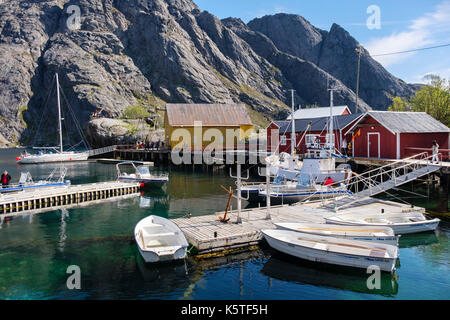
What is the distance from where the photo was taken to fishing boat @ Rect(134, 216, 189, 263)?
14.8 m

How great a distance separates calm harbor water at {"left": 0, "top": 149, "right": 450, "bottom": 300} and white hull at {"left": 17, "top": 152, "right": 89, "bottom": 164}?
167ft

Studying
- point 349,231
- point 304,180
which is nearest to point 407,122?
point 304,180

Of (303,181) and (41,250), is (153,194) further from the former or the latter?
(41,250)

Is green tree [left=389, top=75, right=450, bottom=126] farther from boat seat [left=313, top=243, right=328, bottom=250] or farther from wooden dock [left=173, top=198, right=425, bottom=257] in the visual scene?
boat seat [left=313, top=243, right=328, bottom=250]

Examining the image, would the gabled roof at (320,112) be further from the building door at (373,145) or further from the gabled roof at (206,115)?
the building door at (373,145)

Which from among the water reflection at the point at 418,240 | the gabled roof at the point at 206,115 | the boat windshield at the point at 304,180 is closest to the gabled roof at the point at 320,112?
the gabled roof at the point at 206,115

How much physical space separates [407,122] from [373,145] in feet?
12.9

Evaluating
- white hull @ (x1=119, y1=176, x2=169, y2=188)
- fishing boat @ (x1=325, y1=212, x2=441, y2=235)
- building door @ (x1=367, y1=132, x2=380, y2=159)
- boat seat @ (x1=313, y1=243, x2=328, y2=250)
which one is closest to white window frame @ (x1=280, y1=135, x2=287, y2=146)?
building door @ (x1=367, y1=132, x2=380, y2=159)

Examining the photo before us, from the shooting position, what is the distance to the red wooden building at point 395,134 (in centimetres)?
3372

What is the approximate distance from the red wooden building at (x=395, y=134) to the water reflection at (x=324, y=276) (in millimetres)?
21854

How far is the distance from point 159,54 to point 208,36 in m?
35.7

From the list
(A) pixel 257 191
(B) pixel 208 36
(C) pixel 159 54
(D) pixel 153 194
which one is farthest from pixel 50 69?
(A) pixel 257 191

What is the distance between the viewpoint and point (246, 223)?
18.9m

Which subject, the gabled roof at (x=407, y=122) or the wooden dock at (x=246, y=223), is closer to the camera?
the wooden dock at (x=246, y=223)
